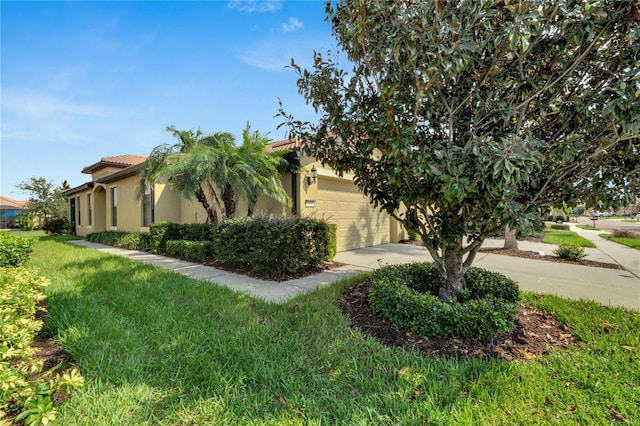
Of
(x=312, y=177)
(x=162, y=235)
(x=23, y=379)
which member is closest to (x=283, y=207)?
(x=312, y=177)

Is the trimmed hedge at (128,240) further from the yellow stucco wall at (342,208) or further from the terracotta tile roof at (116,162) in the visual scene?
the yellow stucco wall at (342,208)

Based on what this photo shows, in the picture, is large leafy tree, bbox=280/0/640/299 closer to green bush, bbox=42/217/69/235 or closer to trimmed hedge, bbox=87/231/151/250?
trimmed hedge, bbox=87/231/151/250

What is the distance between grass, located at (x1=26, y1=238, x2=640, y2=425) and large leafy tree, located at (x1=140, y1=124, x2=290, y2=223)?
4773mm

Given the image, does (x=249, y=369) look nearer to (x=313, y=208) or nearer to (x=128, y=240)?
(x=313, y=208)

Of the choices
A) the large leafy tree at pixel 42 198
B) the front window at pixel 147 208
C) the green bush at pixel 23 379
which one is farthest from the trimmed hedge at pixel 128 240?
the large leafy tree at pixel 42 198

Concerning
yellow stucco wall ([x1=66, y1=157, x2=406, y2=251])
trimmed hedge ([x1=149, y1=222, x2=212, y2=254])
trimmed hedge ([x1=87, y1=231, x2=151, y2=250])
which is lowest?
trimmed hedge ([x1=87, y1=231, x2=151, y2=250])

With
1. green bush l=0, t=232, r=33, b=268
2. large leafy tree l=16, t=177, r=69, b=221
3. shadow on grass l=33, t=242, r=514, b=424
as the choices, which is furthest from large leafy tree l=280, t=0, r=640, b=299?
large leafy tree l=16, t=177, r=69, b=221

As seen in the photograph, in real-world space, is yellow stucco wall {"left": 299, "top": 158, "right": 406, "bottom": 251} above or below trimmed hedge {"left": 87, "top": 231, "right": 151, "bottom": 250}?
above

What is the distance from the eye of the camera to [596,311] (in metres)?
4.03

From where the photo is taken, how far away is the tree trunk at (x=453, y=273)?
3.98 metres

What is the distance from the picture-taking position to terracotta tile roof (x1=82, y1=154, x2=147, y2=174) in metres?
17.2

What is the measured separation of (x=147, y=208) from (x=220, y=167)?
20.7 ft

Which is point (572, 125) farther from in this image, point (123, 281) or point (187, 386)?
point (123, 281)

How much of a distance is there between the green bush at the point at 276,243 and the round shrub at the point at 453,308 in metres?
2.37
